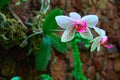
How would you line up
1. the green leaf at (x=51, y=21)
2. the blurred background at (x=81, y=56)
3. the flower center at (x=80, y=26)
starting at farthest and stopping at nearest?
the blurred background at (x=81, y=56) → the green leaf at (x=51, y=21) → the flower center at (x=80, y=26)

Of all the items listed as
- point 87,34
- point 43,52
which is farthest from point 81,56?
point 87,34

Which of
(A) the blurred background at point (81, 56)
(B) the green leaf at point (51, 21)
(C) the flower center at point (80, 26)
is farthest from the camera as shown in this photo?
(A) the blurred background at point (81, 56)

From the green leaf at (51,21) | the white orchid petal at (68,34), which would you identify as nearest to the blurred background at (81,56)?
the green leaf at (51,21)

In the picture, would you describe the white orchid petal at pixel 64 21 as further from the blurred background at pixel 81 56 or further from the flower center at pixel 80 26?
the blurred background at pixel 81 56

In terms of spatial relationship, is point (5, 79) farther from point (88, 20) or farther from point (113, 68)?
point (113, 68)

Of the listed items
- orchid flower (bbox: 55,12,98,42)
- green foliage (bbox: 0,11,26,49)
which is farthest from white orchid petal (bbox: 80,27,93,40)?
green foliage (bbox: 0,11,26,49)

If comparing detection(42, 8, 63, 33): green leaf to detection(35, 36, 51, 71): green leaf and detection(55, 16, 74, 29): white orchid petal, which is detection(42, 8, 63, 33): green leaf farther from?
detection(55, 16, 74, 29): white orchid petal

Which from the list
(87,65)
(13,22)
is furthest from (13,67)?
(87,65)
